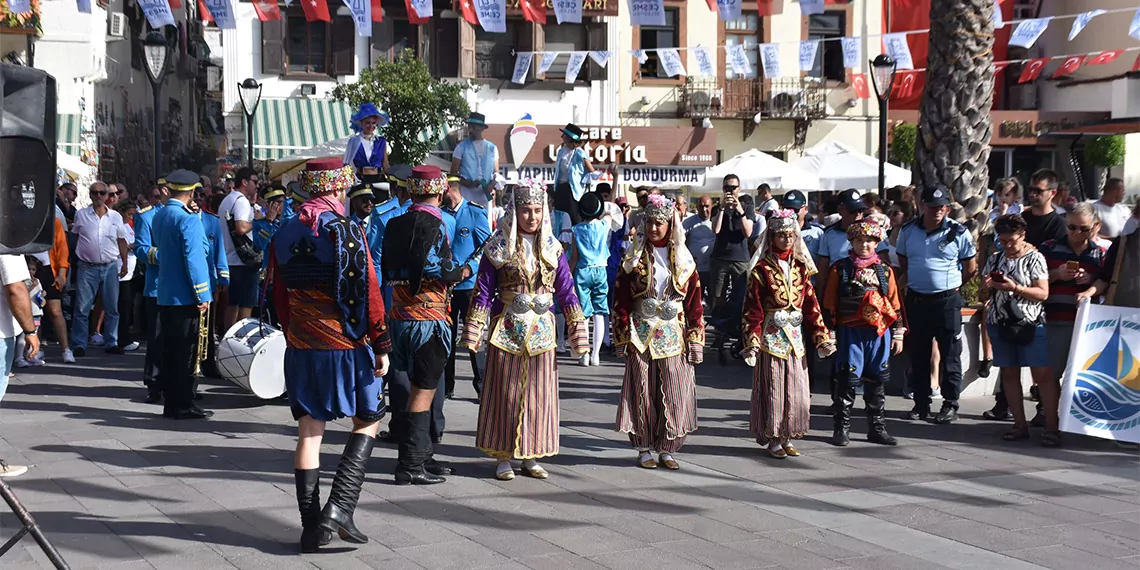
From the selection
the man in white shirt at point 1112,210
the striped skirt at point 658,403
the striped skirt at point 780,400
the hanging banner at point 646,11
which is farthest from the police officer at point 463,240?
the hanging banner at point 646,11

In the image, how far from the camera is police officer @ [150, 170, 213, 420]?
9891 mm

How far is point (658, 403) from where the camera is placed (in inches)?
322

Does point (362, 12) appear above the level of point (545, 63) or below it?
below

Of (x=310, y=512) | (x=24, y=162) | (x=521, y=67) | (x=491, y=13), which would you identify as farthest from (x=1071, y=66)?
(x=24, y=162)

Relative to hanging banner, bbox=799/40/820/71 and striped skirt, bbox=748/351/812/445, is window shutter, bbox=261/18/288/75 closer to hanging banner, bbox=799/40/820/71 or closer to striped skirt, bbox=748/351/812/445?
hanging banner, bbox=799/40/820/71

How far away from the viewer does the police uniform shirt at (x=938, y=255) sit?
1007 cm

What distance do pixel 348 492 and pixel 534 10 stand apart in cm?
1798

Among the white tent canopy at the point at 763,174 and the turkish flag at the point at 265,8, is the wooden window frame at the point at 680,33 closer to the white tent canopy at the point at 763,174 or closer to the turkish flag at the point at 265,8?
the white tent canopy at the point at 763,174

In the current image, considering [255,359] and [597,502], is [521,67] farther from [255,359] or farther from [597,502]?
[597,502]

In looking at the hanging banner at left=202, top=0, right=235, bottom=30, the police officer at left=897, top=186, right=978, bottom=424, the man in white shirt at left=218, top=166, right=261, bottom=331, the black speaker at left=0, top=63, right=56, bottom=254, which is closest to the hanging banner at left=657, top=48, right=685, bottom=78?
the hanging banner at left=202, top=0, right=235, bottom=30

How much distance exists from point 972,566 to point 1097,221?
15.8ft

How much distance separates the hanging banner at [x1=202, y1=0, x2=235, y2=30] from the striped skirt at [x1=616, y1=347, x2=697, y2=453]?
36.4 ft

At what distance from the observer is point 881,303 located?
905cm

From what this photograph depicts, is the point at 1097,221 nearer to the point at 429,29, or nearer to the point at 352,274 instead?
the point at 352,274
